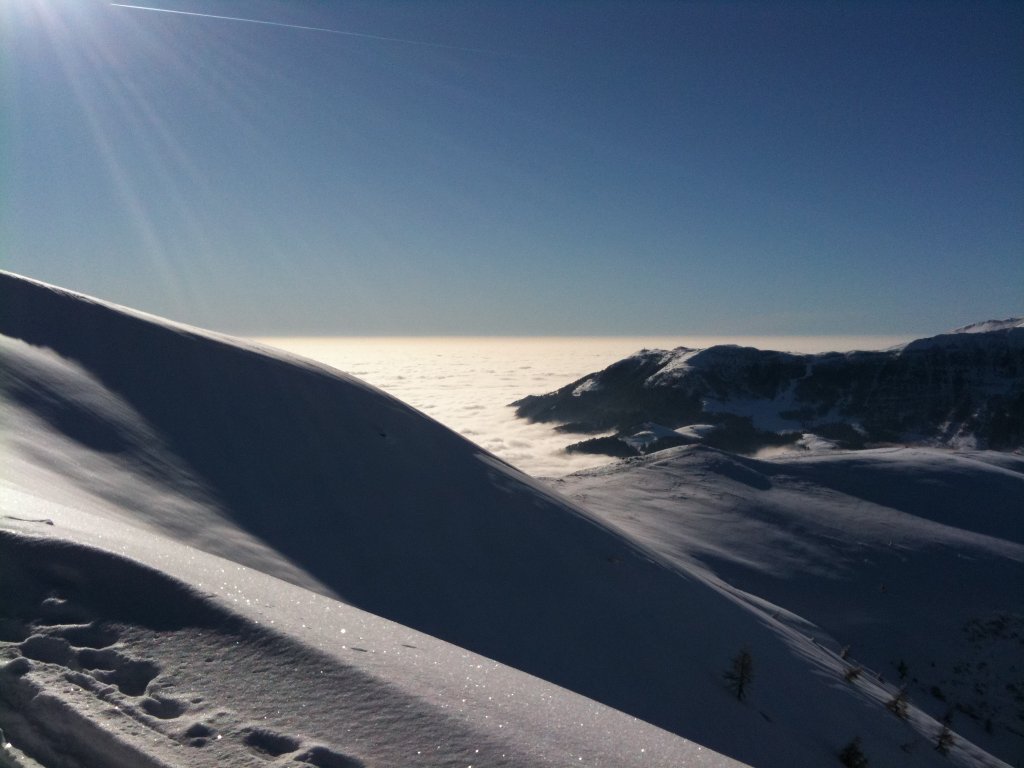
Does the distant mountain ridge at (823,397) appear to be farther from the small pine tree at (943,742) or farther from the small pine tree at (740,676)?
the small pine tree at (740,676)

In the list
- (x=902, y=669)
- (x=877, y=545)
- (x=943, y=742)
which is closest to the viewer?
(x=943, y=742)

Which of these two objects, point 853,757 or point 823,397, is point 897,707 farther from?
point 823,397

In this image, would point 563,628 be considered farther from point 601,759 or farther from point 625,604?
point 601,759

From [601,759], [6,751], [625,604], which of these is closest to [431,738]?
[601,759]

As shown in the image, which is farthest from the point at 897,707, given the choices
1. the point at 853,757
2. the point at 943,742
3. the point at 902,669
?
the point at 902,669

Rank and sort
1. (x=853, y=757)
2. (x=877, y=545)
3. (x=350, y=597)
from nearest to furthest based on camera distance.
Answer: (x=350, y=597) < (x=853, y=757) < (x=877, y=545)

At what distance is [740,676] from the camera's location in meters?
8.86

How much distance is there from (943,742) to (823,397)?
61.1 m

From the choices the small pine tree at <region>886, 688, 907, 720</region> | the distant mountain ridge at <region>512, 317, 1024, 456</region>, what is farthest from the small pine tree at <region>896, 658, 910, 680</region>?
the distant mountain ridge at <region>512, 317, 1024, 456</region>

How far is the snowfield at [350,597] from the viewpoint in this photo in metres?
2.41

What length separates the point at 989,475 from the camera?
27.4 m

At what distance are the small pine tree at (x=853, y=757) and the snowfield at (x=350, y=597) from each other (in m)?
0.31

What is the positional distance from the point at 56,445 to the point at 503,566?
6.08 m

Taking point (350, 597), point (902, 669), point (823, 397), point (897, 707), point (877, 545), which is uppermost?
point (823, 397)
